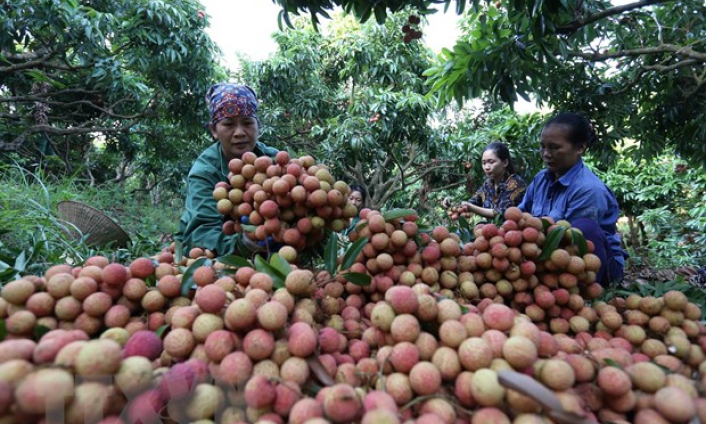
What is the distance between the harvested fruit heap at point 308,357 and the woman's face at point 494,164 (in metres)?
2.19

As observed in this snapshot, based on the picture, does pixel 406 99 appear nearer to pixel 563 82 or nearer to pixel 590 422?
pixel 563 82

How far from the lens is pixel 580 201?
179 centimetres

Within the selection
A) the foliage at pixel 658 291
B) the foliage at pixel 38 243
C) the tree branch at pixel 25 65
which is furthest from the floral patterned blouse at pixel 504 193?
the tree branch at pixel 25 65

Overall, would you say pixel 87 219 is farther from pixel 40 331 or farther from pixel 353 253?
pixel 353 253

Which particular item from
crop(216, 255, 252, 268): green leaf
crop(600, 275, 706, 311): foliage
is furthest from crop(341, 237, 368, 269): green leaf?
crop(600, 275, 706, 311): foliage

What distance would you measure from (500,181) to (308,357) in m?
2.86

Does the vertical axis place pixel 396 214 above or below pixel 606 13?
below

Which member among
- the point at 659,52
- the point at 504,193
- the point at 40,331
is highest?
the point at 659,52

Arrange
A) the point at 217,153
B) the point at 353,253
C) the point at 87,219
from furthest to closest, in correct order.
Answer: the point at 87,219 → the point at 217,153 → the point at 353,253

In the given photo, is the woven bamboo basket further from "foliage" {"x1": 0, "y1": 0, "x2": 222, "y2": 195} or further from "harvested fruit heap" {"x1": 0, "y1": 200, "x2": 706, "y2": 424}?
"harvested fruit heap" {"x1": 0, "y1": 200, "x2": 706, "y2": 424}

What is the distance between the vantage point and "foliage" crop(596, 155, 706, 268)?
5.41 metres

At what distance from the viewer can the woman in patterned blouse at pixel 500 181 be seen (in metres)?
2.91

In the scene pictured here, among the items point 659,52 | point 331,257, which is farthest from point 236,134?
point 659,52

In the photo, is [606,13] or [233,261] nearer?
[233,261]
